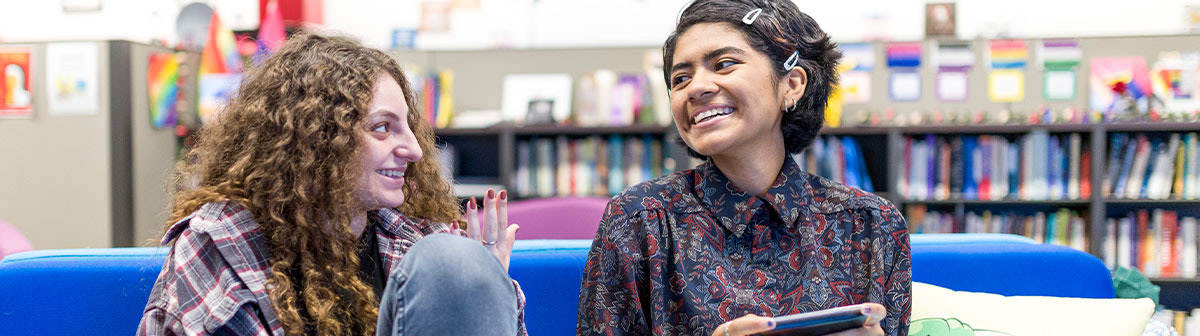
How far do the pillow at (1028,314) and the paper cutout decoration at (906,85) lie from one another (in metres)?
2.66

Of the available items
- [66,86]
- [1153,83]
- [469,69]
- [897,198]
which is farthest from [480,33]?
[1153,83]

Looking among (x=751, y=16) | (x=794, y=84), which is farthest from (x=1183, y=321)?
(x=751, y=16)

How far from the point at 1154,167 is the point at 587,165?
2.35 metres

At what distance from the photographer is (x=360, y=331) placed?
1199mm

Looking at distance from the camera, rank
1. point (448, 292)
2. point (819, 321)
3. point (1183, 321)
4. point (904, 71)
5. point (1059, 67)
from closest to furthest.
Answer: point (448, 292)
point (819, 321)
point (1183, 321)
point (1059, 67)
point (904, 71)

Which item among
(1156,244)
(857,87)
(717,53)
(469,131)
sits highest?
(857,87)

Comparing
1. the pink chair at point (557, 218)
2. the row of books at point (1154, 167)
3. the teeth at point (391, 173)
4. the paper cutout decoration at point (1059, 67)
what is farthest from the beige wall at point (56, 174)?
the row of books at point (1154, 167)

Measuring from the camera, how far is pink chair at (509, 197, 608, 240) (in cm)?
282

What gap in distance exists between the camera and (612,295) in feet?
4.11

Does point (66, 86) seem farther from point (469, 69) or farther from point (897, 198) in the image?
point (897, 198)

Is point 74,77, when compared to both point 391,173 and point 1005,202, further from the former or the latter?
point 1005,202

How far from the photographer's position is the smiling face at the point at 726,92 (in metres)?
1.28

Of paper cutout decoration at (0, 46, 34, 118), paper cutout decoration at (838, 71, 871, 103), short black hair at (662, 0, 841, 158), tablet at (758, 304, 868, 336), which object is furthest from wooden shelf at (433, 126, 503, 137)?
tablet at (758, 304, 868, 336)

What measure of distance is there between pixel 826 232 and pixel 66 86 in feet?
11.7
